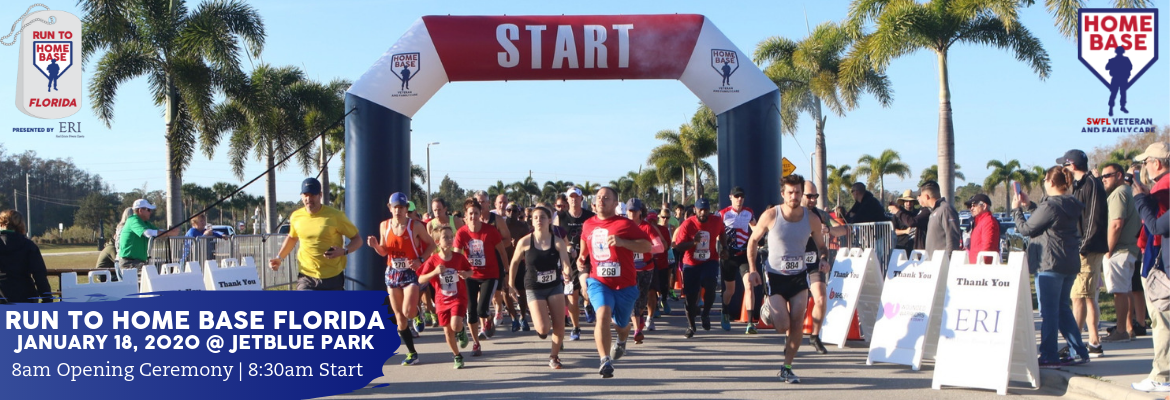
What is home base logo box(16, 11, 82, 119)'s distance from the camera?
14211mm

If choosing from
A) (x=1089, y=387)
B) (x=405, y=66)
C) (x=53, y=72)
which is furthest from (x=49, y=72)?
(x=1089, y=387)

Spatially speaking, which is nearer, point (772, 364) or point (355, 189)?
point (772, 364)

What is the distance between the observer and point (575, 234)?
449 inches

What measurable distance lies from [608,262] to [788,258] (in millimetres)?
1525

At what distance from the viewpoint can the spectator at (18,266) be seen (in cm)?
681

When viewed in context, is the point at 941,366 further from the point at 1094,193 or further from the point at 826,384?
the point at 1094,193

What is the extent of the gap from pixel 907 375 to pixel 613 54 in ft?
20.0

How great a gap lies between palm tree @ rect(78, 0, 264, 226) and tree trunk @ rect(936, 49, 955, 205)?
16.5 m

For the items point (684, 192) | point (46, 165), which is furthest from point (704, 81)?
point (46, 165)

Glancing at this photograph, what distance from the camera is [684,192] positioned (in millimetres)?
55000

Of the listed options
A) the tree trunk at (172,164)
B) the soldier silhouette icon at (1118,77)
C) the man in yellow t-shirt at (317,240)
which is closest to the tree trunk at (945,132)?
the soldier silhouette icon at (1118,77)

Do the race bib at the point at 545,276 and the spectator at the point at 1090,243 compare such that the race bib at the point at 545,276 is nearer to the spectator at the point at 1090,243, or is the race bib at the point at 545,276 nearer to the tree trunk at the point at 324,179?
the spectator at the point at 1090,243

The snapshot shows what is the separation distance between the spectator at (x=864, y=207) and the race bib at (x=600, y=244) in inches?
211

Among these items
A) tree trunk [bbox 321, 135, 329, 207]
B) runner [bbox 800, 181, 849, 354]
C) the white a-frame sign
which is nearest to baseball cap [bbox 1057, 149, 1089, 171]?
the white a-frame sign
